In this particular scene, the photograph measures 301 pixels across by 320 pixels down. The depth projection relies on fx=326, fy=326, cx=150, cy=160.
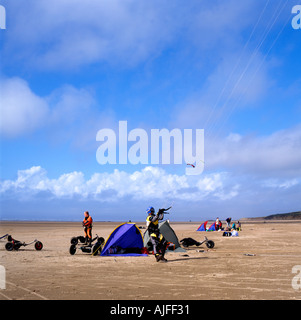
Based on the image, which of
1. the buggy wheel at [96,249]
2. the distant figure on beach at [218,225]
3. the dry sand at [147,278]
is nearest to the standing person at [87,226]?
the buggy wheel at [96,249]

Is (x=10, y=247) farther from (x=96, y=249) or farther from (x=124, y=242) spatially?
(x=124, y=242)

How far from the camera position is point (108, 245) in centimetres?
1567

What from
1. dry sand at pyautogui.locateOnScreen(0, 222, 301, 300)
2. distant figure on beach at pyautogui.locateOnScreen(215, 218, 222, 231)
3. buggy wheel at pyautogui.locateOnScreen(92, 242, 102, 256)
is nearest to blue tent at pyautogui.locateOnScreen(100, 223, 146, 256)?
buggy wheel at pyautogui.locateOnScreen(92, 242, 102, 256)

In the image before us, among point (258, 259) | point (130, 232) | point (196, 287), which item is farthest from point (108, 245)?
point (196, 287)

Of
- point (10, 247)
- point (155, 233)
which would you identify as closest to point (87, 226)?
point (10, 247)

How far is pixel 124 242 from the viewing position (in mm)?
15953

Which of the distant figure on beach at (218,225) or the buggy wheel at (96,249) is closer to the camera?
the buggy wheel at (96,249)

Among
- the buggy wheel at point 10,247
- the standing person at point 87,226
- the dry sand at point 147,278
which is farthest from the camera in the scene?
the standing person at point 87,226

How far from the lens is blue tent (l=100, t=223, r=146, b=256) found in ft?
51.1

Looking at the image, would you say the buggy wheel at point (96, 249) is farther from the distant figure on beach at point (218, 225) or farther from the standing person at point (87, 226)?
the distant figure on beach at point (218, 225)

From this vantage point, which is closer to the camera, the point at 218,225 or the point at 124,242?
the point at 124,242

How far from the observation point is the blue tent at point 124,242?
15.6 meters

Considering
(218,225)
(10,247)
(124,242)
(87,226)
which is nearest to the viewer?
(124,242)

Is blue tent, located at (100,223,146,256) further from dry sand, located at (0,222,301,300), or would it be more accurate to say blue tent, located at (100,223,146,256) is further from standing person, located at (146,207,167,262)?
standing person, located at (146,207,167,262)
